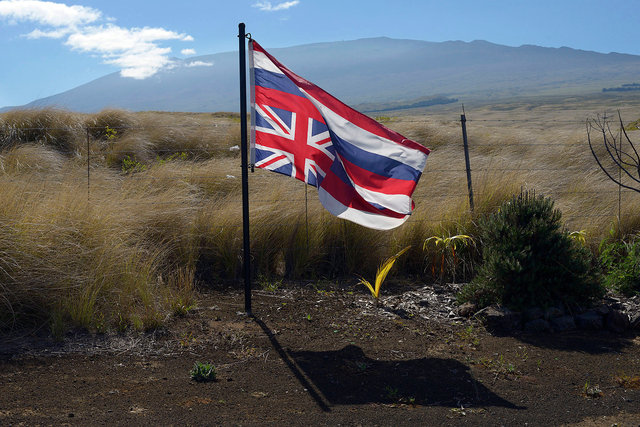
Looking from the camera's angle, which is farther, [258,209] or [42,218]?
[258,209]

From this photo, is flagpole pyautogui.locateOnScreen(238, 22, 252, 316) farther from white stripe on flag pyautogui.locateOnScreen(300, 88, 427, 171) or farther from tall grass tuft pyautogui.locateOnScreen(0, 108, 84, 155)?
tall grass tuft pyautogui.locateOnScreen(0, 108, 84, 155)

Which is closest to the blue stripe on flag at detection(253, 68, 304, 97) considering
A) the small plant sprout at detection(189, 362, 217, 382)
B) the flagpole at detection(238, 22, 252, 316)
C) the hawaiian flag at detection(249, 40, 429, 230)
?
the hawaiian flag at detection(249, 40, 429, 230)

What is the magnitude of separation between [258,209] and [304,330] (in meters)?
2.27

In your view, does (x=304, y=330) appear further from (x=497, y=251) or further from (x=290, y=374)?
(x=497, y=251)

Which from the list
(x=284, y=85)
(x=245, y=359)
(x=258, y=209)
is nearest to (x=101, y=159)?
(x=258, y=209)

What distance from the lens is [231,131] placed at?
16891 millimetres

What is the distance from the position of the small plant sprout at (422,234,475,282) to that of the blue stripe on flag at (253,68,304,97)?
2.32m

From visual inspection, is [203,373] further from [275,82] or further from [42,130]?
[42,130]

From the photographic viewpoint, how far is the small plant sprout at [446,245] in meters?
6.70

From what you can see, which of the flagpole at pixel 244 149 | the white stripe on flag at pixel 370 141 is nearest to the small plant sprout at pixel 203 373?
the flagpole at pixel 244 149

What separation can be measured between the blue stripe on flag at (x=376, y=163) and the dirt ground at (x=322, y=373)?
139 cm

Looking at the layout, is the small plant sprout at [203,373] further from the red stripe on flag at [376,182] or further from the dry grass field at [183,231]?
the red stripe on flag at [376,182]

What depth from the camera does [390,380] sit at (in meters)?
4.32

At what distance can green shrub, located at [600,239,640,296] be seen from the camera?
6.32 meters
